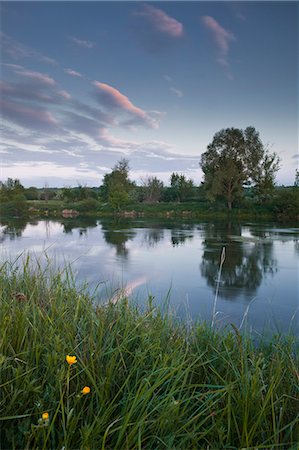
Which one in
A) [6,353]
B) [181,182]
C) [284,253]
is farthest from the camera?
[181,182]

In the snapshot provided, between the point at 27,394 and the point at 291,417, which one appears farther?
the point at 291,417

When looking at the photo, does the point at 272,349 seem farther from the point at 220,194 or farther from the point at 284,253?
the point at 220,194

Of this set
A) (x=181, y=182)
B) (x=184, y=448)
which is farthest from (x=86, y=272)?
(x=181, y=182)

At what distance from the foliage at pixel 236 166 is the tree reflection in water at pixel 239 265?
1695cm

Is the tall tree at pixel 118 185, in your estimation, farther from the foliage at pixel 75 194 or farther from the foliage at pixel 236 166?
the foliage at pixel 236 166

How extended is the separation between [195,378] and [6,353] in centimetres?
113

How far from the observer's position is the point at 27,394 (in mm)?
1481

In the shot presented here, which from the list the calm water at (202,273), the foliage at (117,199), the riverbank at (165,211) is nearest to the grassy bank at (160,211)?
the riverbank at (165,211)

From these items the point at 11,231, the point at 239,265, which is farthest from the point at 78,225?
the point at 239,265

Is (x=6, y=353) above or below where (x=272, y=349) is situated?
above

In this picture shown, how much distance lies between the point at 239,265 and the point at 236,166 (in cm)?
2429

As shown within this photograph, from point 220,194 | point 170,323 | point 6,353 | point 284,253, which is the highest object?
point 220,194

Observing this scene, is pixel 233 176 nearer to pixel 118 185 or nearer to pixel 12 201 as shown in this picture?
pixel 118 185

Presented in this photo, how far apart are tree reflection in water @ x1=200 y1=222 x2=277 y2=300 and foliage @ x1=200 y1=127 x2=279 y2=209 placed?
17.0 m
